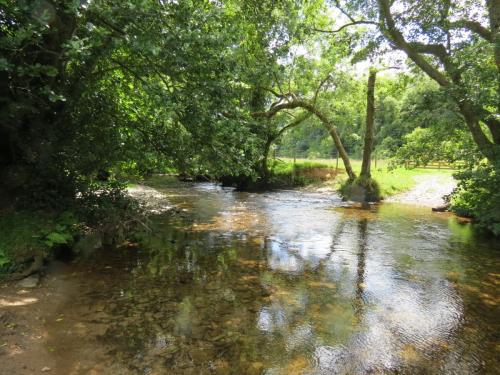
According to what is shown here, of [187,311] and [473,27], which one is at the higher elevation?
[473,27]

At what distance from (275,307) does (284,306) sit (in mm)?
174

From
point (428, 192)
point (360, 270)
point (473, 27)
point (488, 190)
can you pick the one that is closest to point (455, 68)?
point (473, 27)

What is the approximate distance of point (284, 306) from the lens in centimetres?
647

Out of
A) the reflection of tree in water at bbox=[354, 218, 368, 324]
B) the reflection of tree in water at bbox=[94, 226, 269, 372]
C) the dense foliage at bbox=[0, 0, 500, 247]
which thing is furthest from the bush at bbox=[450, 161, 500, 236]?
the reflection of tree in water at bbox=[94, 226, 269, 372]

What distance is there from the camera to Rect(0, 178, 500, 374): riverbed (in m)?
4.74

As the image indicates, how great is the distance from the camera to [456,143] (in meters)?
13.5

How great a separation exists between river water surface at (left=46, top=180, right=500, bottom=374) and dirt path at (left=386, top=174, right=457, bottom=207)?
8.74 metres

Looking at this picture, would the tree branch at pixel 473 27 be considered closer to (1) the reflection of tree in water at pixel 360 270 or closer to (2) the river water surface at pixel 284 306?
(2) the river water surface at pixel 284 306

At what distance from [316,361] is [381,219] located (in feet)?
38.4

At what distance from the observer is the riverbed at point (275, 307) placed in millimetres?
4738

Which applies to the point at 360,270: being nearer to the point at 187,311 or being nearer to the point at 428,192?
the point at 187,311

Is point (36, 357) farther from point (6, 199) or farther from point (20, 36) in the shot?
point (6, 199)

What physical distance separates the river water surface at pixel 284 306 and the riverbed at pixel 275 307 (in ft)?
0.08

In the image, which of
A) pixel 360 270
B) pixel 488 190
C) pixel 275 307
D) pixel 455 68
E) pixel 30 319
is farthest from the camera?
pixel 455 68
